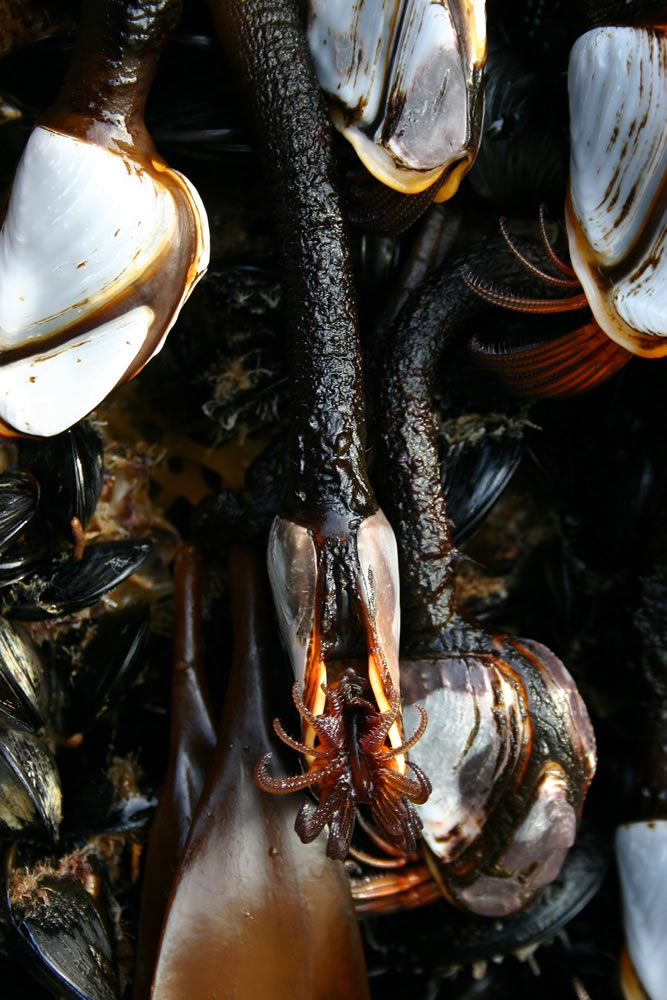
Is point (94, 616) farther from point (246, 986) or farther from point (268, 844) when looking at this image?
point (246, 986)

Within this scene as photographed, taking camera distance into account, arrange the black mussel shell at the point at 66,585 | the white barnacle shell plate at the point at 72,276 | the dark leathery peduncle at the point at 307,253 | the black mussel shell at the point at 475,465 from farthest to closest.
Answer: the black mussel shell at the point at 475,465 → the black mussel shell at the point at 66,585 → the dark leathery peduncle at the point at 307,253 → the white barnacle shell plate at the point at 72,276

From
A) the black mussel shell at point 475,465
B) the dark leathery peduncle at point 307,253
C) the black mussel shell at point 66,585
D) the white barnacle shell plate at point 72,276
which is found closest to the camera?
the white barnacle shell plate at point 72,276

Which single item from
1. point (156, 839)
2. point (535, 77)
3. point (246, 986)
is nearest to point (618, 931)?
point (246, 986)

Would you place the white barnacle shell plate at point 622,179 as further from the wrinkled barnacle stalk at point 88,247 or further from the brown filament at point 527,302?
the wrinkled barnacle stalk at point 88,247

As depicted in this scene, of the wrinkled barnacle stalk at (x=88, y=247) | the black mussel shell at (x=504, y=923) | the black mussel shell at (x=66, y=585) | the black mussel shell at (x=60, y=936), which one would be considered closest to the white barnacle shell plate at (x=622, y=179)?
the wrinkled barnacle stalk at (x=88, y=247)

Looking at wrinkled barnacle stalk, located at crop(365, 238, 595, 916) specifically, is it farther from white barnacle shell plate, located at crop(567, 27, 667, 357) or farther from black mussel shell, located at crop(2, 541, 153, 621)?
black mussel shell, located at crop(2, 541, 153, 621)

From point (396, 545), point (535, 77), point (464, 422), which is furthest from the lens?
point (464, 422)

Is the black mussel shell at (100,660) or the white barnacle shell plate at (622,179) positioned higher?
the white barnacle shell plate at (622,179)
